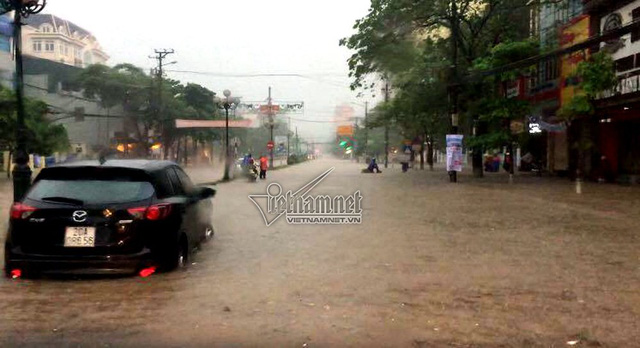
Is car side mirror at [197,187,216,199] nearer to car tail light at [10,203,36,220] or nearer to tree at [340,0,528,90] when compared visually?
car tail light at [10,203,36,220]

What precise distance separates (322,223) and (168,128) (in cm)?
4988

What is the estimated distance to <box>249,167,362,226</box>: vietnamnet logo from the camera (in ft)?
44.5

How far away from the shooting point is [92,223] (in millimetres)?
6316

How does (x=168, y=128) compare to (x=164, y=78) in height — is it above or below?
below

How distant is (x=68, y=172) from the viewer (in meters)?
6.68

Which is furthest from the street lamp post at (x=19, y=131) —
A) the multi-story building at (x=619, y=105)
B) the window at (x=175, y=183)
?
the multi-story building at (x=619, y=105)

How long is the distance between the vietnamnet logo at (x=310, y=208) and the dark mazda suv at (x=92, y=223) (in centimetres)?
624

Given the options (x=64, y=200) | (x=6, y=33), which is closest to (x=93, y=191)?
(x=64, y=200)

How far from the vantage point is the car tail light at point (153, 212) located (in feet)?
21.1

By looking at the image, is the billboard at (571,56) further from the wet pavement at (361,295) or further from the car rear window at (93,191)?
the car rear window at (93,191)

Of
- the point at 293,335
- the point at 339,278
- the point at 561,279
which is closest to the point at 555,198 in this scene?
the point at 561,279

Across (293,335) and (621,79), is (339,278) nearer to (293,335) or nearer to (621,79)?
(293,335)

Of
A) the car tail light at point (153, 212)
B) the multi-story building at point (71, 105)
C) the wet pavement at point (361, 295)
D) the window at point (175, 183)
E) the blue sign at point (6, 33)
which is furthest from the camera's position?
the multi-story building at point (71, 105)

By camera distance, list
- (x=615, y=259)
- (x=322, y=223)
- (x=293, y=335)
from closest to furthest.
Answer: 1. (x=293, y=335)
2. (x=615, y=259)
3. (x=322, y=223)
